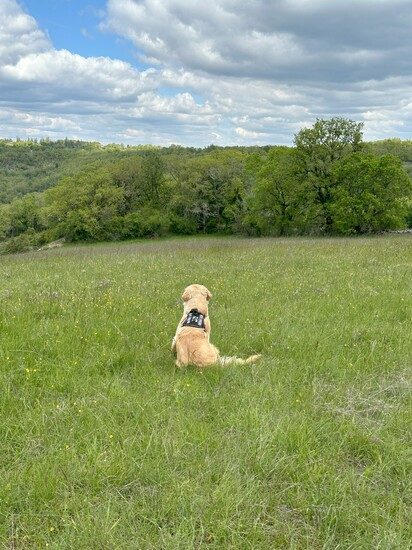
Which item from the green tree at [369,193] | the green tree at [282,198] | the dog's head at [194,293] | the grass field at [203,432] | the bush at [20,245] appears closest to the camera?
the grass field at [203,432]

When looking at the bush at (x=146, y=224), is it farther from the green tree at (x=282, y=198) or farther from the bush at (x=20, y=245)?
the bush at (x=20, y=245)

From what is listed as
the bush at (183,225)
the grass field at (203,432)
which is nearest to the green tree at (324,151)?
the bush at (183,225)

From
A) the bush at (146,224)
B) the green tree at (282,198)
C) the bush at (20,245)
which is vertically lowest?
the bush at (20,245)

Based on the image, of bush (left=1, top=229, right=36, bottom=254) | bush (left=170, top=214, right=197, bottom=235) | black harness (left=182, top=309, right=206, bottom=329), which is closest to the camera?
black harness (left=182, top=309, right=206, bottom=329)

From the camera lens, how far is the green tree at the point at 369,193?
115 ft

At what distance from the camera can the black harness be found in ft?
17.3

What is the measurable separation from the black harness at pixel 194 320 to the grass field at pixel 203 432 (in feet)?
1.55

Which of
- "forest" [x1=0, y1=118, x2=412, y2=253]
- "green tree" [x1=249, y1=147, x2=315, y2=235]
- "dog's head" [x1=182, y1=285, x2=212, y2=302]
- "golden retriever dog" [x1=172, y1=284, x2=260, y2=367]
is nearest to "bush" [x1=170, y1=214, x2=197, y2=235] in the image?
"forest" [x1=0, y1=118, x2=412, y2=253]

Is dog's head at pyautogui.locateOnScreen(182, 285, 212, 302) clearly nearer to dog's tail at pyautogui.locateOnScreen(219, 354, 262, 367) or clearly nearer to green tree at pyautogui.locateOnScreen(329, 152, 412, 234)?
dog's tail at pyautogui.locateOnScreen(219, 354, 262, 367)

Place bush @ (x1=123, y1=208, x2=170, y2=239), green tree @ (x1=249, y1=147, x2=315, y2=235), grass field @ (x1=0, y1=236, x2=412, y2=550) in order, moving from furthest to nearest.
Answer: bush @ (x1=123, y1=208, x2=170, y2=239), green tree @ (x1=249, y1=147, x2=315, y2=235), grass field @ (x1=0, y1=236, x2=412, y2=550)

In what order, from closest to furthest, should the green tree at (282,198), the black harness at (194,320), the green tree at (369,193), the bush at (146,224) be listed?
the black harness at (194,320) → the green tree at (369,193) → the green tree at (282,198) → the bush at (146,224)

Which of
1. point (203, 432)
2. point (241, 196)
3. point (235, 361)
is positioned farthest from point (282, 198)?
point (203, 432)

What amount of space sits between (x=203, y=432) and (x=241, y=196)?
56.0 metres

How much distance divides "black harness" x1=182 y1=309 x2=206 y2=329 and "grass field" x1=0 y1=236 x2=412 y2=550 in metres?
0.47
